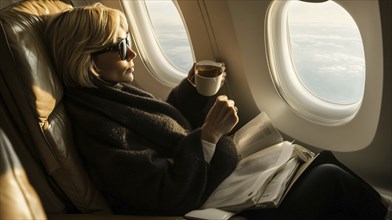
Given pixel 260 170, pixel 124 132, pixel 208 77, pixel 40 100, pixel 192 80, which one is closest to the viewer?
pixel 40 100

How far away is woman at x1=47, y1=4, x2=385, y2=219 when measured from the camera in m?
1.63

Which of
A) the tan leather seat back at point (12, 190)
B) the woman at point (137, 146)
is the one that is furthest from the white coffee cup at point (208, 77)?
the tan leather seat back at point (12, 190)

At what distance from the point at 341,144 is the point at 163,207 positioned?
0.83 m

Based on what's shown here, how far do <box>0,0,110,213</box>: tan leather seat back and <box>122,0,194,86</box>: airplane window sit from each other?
98 centimetres

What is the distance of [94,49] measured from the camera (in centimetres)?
170

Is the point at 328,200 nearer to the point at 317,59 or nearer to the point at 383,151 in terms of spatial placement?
the point at 383,151

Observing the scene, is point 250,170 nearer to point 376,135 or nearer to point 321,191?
point 321,191

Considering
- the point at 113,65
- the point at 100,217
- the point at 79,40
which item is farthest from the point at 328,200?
the point at 79,40

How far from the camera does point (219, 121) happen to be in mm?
1717

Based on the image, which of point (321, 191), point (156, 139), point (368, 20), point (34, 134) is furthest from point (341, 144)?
point (34, 134)

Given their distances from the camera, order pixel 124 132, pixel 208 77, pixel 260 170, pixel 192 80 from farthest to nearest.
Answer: pixel 192 80, pixel 208 77, pixel 260 170, pixel 124 132

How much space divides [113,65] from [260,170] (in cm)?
65

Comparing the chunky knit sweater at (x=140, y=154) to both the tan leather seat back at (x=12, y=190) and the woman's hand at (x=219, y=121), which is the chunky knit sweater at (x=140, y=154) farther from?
the tan leather seat back at (x=12, y=190)

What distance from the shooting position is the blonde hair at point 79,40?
5.49 feet
